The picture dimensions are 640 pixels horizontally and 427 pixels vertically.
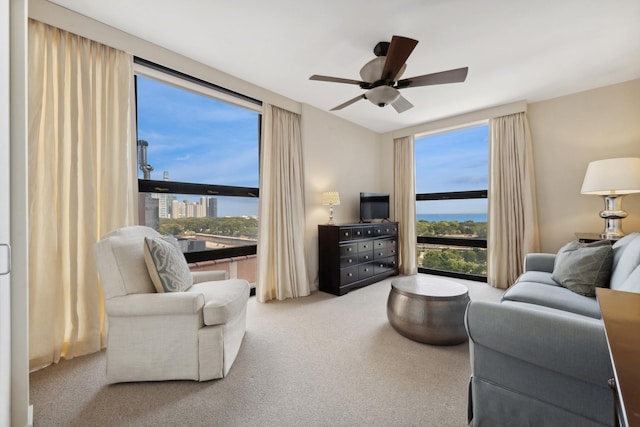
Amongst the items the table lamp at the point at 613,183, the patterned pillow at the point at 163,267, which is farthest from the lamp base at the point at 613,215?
the patterned pillow at the point at 163,267

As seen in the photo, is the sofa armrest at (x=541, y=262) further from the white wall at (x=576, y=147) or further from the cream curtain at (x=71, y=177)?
the cream curtain at (x=71, y=177)

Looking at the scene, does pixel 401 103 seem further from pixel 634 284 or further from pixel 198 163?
pixel 198 163

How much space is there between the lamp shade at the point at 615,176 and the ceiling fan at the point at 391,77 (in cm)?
183

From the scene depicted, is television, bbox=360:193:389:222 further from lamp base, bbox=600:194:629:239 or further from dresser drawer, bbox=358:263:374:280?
lamp base, bbox=600:194:629:239

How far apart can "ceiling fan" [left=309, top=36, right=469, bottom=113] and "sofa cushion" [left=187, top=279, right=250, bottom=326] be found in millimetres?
1837

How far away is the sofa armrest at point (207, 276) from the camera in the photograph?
84.6 inches

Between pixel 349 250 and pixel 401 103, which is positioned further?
pixel 349 250

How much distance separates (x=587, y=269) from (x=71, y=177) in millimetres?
3886

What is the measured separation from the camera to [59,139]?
1839 millimetres

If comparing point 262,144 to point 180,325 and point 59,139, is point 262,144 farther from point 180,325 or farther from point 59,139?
point 180,325

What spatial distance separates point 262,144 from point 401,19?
6.16 feet

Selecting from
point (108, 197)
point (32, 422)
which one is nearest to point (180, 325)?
point (32, 422)

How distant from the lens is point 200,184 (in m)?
2.77

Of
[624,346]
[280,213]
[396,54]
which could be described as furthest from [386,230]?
[624,346]
